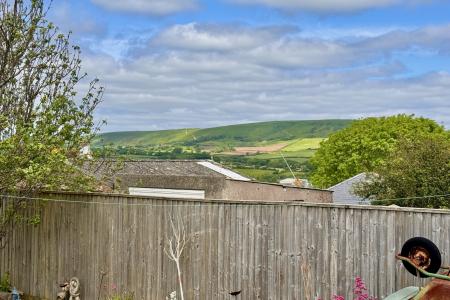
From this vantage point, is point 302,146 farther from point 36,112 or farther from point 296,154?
point 36,112

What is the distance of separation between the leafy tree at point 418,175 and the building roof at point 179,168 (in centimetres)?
883

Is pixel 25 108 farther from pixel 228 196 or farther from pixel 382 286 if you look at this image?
pixel 382 286

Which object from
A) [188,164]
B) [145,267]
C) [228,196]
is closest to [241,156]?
[188,164]

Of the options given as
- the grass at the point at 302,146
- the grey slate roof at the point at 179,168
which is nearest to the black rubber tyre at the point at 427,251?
the grey slate roof at the point at 179,168

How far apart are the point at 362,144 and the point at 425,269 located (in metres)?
51.7

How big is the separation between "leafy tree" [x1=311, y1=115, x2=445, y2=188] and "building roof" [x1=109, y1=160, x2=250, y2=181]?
30354 mm

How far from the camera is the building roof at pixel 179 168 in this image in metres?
25.6

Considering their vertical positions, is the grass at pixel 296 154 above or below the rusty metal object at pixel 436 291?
above

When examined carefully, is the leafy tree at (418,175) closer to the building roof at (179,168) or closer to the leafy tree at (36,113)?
the building roof at (179,168)

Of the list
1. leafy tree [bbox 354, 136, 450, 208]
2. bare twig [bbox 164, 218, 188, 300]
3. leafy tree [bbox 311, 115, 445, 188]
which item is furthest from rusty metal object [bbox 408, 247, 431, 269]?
leafy tree [bbox 311, 115, 445, 188]

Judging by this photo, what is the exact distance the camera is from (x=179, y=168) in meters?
26.9

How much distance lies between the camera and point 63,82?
1419 cm

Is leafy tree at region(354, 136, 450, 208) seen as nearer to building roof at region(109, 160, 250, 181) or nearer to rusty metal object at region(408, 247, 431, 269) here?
building roof at region(109, 160, 250, 181)

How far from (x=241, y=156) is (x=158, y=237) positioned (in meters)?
94.7
